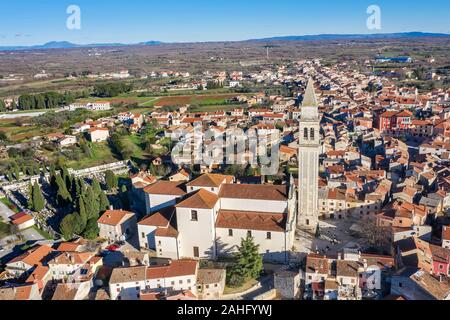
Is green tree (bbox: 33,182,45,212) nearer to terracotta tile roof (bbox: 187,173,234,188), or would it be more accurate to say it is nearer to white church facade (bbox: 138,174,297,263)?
white church facade (bbox: 138,174,297,263)

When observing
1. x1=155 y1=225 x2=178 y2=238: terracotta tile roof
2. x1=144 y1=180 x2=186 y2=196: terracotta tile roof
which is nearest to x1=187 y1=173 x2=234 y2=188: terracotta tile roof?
x1=144 y1=180 x2=186 y2=196: terracotta tile roof

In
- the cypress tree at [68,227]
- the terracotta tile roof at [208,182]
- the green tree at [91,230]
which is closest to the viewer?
the terracotta tile roof at [208,182]

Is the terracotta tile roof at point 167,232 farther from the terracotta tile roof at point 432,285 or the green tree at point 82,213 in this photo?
the terracotta tile roof at point 432,285

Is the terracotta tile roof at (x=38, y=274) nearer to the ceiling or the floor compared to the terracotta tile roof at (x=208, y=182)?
nearer to the floor

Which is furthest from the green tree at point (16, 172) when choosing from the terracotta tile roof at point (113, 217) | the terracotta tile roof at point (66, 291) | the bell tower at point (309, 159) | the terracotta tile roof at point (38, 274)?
the bell tower at point (309, 159)

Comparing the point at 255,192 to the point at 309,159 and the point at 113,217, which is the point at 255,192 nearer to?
the point at 309,159

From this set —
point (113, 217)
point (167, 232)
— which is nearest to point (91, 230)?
point (113, 217)
